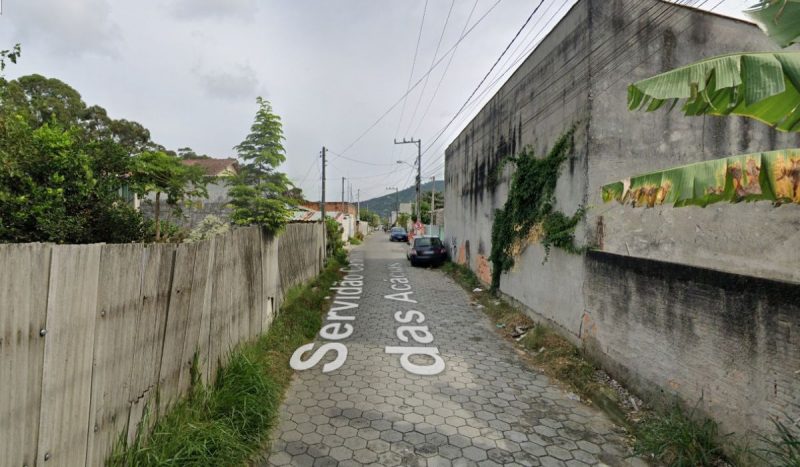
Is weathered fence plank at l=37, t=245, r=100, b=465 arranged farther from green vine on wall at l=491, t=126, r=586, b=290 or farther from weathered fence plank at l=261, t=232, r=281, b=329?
green vine on wall at l=491, t=126, r=586, b=290

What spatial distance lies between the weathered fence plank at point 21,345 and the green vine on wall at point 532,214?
20.8 ft

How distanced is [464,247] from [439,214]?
66.5 ft

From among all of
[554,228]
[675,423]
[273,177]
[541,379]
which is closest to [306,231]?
[273,177]

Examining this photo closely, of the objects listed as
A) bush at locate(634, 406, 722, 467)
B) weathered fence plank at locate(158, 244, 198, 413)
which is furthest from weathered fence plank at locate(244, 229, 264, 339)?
bush at locate(634, 406, 722, 467)

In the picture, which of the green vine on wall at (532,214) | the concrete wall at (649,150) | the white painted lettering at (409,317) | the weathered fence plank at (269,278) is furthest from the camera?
the white painted lettering at (409,317)

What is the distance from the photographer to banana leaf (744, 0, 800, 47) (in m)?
2.26

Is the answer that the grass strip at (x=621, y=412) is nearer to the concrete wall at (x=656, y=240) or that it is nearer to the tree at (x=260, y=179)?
the concrete wall at (x=656, y=240)

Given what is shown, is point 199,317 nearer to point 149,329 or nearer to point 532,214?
point 149,329

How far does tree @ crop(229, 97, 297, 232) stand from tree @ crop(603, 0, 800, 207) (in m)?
5.28

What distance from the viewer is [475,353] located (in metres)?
6.31

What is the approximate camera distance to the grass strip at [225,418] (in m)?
2.81

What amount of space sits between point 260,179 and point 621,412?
612cm

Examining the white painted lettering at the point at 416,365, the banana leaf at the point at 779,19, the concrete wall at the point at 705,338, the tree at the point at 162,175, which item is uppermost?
the banana leaf at the point at 779,19

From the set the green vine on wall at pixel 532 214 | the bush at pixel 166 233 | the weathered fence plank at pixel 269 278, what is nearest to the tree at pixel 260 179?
the weathered fence plank at pixel 269 278
